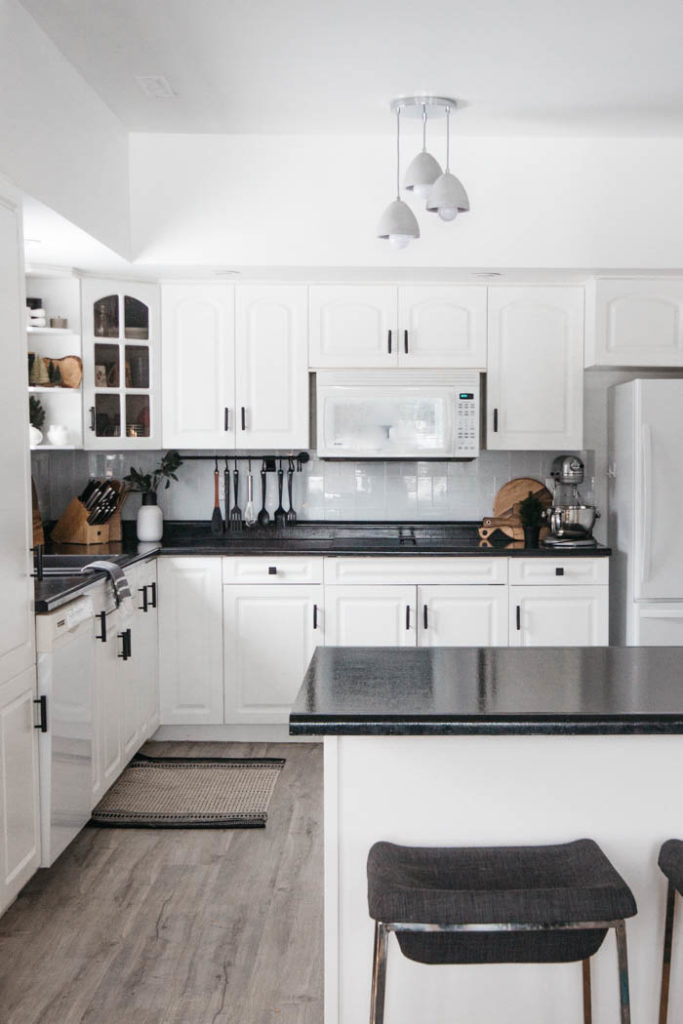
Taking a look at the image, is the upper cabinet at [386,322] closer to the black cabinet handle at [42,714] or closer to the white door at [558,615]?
the white door at [558,615]

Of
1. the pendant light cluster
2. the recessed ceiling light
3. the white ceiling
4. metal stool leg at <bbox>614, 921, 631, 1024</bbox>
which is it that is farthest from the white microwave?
metal stool leg at <bbox>614, 921, 631, 1024</bbox>

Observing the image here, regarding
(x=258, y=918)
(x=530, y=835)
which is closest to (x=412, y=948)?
(x=530, y=835)

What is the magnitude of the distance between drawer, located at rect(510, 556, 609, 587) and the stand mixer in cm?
10

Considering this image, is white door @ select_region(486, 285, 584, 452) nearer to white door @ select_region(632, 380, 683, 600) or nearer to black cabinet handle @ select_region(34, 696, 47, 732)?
white door @ select_region(632, 380, 683, 600)

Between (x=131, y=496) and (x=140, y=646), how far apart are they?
1160 mm

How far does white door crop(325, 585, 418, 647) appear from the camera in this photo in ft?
14.2

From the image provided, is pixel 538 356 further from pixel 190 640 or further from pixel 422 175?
pixel 190 640

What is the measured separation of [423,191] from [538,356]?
1.65m

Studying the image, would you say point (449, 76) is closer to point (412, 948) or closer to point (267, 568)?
point (267, 568)

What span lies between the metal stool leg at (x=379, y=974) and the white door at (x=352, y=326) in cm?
326

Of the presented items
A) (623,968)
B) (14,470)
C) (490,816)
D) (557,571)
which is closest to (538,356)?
(557,571)

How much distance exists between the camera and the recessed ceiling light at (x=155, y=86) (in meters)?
3.44

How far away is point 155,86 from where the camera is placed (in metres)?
3.53

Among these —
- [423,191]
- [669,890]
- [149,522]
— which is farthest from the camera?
[149,522]
